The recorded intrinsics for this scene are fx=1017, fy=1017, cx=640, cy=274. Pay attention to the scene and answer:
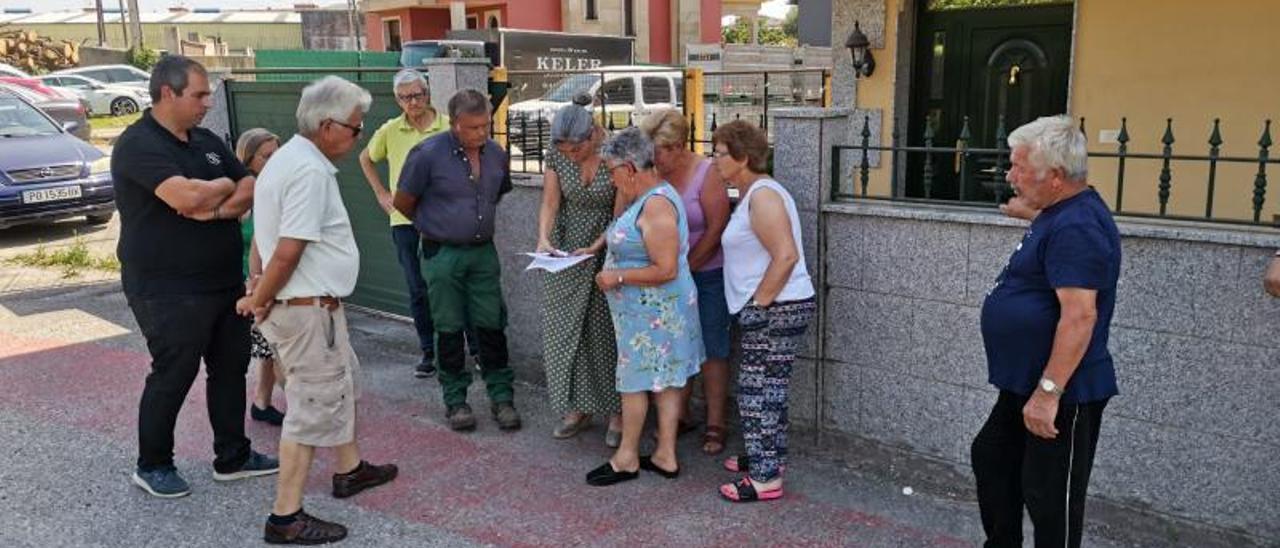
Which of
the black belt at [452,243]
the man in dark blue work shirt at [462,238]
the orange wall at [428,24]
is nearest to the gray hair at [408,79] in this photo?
the man in dark blue work shirt at [462,238]

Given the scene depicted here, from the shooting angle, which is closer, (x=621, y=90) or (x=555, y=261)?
(x=555, y=261)

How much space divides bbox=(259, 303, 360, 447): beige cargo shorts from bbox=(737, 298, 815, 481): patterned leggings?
1.57 meters

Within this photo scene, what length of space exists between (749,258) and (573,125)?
3.21ft

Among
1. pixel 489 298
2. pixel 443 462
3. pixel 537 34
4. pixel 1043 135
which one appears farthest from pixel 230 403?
pixel 537 34

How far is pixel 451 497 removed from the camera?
422 cm

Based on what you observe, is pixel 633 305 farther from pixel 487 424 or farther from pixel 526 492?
pixel 487 424

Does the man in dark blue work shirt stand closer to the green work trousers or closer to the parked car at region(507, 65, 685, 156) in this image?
the green work trousers

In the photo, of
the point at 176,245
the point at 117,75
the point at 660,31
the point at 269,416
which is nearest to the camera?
the point at 176,245

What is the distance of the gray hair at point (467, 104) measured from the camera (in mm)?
4547

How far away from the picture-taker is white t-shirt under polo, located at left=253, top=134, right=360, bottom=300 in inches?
139

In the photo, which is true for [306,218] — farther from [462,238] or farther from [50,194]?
[50,194]

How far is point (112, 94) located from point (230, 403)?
87.1ft

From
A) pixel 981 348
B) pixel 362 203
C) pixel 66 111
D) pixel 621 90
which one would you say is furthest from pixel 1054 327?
pixel 66 111

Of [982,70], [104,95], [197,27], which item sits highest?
[197,27]
